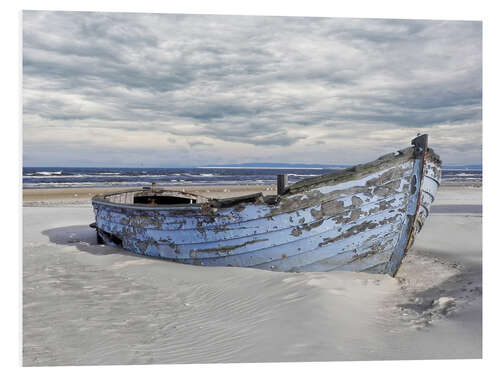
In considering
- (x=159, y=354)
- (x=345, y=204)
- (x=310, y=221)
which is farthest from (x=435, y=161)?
(x=159, y=354)

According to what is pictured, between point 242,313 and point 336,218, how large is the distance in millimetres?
1408

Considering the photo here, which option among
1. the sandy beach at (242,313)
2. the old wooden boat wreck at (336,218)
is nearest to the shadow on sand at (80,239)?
the sandy beach at (242,313)

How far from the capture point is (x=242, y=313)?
365 cm

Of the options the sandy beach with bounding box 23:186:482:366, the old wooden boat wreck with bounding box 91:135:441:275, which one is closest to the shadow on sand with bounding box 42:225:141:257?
the sandy beach with bounding box 23:186:482:366

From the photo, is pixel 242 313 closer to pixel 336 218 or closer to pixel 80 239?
pixel 336 218

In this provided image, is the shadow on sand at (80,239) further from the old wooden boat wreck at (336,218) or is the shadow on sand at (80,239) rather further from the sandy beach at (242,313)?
the old wooden boat wreck at (336,218)

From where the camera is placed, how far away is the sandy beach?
3.00 m

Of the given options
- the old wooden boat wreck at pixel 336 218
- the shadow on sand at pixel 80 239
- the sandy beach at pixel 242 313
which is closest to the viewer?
the sandy beach at pixel 242 313

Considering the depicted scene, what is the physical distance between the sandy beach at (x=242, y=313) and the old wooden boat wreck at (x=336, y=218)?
21cm

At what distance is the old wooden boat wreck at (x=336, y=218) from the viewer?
4.04 m

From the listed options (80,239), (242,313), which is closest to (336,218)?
(242,313)

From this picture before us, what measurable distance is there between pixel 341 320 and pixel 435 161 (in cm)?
220

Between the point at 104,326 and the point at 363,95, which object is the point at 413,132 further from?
the point at 104,326

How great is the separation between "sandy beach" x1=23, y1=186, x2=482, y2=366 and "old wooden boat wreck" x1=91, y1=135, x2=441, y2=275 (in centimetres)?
21
